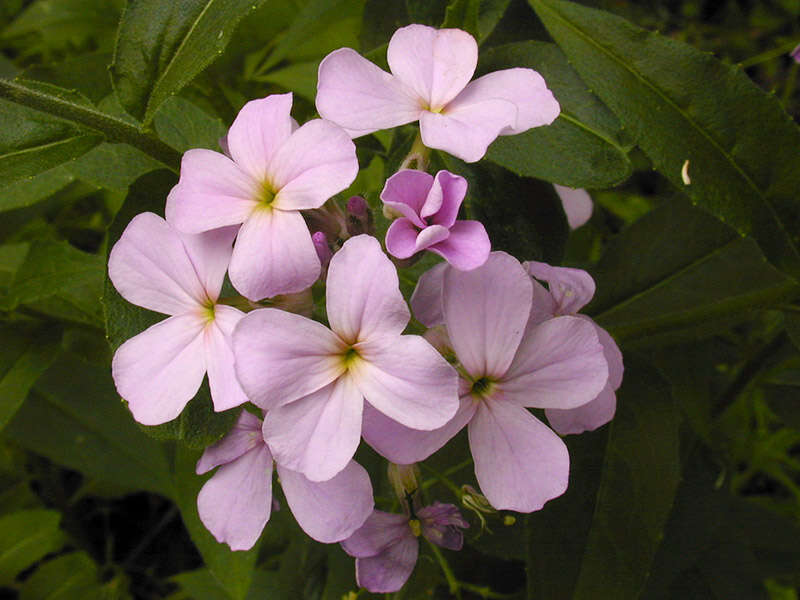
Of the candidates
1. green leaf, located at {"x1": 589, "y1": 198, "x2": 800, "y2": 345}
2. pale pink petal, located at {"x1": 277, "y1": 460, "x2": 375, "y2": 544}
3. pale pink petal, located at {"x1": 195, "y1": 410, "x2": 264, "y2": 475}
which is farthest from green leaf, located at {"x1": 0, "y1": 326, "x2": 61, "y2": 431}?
green leaf, located at {"x1": 589, "y1": 198, "x2": 800, "y2": 345}

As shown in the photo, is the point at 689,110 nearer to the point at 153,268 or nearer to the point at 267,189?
the point at 267,189

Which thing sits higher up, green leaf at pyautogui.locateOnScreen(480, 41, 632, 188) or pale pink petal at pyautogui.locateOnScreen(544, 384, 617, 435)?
green leaf at pyautogui.locateOnScreen(480, 41, 632, 188)

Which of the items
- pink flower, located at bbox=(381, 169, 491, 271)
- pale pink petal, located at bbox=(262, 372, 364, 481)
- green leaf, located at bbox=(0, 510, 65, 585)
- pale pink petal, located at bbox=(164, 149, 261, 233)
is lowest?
green leaf, located at bbox=(0, 510, 65, 585)

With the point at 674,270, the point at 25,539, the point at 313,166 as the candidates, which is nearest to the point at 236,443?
the point at 313,166

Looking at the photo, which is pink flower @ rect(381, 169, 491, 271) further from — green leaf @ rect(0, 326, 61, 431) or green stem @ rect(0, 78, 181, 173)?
green leaf @ rect(0, 326, 61, 431)

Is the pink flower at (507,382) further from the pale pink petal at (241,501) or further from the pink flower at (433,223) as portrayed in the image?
the pale pink petal at (241,501)

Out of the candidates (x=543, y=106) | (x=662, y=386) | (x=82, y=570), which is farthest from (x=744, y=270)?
(x=82, y=570)
